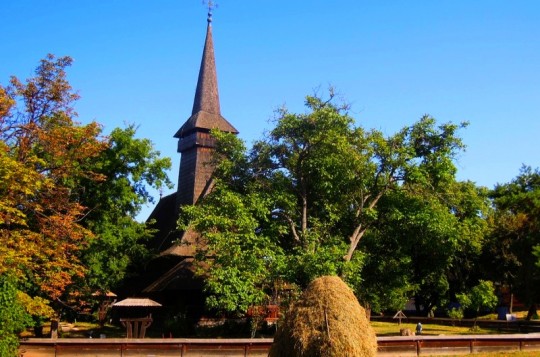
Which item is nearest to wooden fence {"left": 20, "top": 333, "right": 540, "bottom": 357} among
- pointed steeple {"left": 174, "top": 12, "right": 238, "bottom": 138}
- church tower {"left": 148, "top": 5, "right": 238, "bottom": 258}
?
A: church tower {"left": 148, "top": 5, "right": 238, "bottom": 258}

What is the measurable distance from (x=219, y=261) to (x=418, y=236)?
1187 centimetres

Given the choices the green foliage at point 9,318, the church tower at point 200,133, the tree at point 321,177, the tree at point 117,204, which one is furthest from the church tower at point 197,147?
the green foliage at point 9,318

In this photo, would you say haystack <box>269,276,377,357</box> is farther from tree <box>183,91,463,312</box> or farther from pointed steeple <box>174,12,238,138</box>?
pointed steeple <box>174,12,238,138</box>

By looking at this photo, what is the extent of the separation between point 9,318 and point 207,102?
31.6 metres

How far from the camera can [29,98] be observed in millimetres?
26406

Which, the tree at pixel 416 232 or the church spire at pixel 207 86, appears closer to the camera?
the tree at pixel 416 232

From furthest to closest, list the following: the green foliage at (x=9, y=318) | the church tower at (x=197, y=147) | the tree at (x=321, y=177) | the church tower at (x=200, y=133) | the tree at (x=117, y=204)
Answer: the church tower at (x=200, y=133) < the church tower at (x=197, y=147) < the tree at (x=117, y=204) < the tree at (x=321, y=177) < the green foliage at (x=9, y=318)

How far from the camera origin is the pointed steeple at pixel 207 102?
4644 cm

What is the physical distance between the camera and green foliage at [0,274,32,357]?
18781 millimetres

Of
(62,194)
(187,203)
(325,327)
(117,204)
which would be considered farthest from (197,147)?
(325,327)

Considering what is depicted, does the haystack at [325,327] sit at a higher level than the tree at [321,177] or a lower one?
lower

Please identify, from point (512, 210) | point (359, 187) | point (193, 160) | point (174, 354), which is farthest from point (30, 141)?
point (512, 210)

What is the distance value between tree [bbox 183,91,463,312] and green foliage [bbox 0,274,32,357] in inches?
375

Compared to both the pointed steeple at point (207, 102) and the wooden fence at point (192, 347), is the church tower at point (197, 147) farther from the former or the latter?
the wooden fence at point (192, 347)
